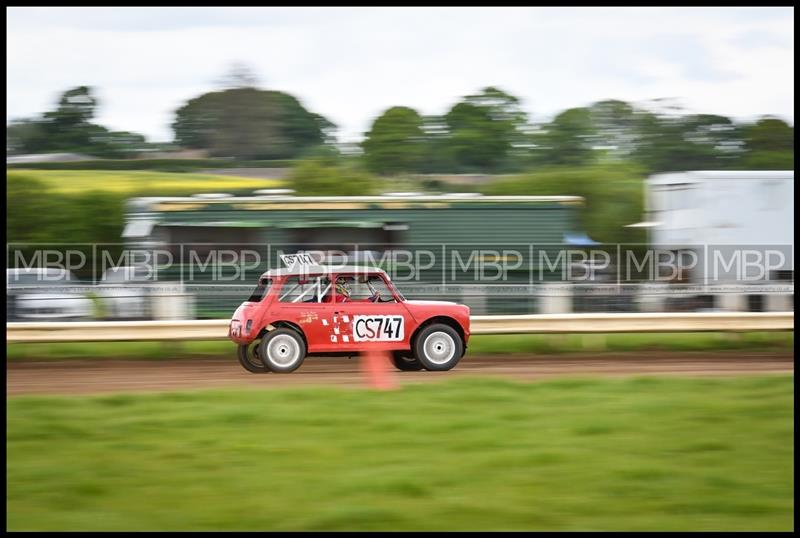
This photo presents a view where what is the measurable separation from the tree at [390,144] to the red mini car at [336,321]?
56.2 feet

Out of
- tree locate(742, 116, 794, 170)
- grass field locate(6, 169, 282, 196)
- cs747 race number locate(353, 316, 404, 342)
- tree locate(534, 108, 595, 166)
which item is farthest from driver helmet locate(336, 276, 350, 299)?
tree locate(742, 116, 794, 170)

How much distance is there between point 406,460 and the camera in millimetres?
7082

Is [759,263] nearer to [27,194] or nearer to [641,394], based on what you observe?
[641,394]

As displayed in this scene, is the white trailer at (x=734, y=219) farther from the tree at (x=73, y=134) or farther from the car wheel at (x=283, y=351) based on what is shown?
the tree at (x=73, y=134)

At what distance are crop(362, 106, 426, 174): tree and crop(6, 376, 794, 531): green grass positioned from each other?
1985 cm

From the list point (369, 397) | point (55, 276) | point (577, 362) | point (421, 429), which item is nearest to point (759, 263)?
point (577, 362)

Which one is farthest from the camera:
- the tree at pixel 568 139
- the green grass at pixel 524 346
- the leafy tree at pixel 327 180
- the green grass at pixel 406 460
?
the tree at pixel 568 139

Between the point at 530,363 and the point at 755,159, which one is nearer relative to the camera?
the point at 530,363

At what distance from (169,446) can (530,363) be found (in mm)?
6813

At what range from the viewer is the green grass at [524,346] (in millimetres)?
14477

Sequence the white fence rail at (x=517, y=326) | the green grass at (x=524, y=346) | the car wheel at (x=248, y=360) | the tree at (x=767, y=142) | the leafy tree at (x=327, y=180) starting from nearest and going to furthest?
the car wheel at (x=248, y=360) → the white fence rail at (x=517, y=326) → the green grass at (x=524, y=346) → the leafy tree at (x=327, y=180) → the tree at (x=767, y=142)

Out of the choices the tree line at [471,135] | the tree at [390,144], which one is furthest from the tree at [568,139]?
the tree at [390,144]

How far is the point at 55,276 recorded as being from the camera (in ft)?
54.3

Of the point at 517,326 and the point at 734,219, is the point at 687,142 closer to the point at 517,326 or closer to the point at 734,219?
the point at 734,219
